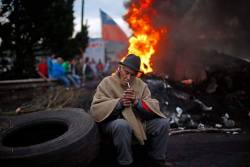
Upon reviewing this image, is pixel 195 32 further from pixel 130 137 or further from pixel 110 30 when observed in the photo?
pixel 130 137

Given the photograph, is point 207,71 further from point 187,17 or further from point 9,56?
point 9,56

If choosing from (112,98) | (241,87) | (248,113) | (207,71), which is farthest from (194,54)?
(112,98)

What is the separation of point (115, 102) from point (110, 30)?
20.9 m

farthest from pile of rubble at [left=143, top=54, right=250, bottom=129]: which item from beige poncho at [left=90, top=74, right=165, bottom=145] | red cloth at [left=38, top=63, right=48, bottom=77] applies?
red cloth at [left=38, top=63, right=48, bottom=77]

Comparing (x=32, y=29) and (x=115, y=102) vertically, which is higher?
(x=32, y=29)

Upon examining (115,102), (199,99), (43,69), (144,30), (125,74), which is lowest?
(199,99)

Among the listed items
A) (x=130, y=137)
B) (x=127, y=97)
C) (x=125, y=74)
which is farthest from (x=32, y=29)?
(x=130, y=137)

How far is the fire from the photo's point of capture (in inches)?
502

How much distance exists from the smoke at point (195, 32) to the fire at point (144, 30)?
27 cm

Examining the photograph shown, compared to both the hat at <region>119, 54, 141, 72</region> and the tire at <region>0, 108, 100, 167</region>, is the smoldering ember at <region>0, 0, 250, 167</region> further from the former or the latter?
the hat at <region>119, 54, 141, 72</region>

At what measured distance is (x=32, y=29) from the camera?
16.5 m

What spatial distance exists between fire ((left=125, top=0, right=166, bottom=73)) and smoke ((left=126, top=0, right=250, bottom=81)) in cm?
27

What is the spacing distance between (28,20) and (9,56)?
7.76ft

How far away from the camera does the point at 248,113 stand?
354 inches
